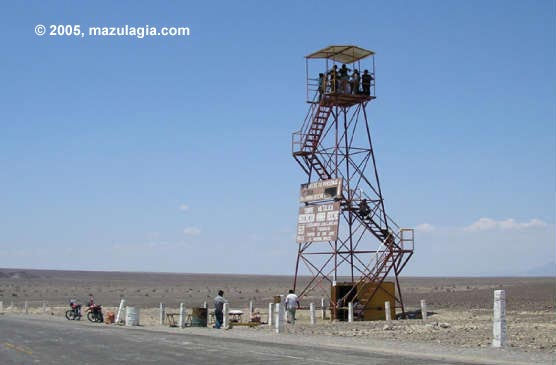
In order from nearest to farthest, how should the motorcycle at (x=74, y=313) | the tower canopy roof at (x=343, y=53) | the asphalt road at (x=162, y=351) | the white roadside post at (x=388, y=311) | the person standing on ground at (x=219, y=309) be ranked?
1. the asphalt road at (x=162, y=351)
2. the person standing on ground at (x=219, y=309)
3. the white roadside post at (x=388, y=311)
4. the tower canopy roof at (x=343, y=53)
5. the motorcycle at (x=74, y=313)

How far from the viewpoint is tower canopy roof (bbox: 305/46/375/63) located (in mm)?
35019

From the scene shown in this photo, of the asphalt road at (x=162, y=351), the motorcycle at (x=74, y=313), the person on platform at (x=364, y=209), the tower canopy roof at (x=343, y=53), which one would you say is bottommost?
the motorcycle at (x=74, y=313)

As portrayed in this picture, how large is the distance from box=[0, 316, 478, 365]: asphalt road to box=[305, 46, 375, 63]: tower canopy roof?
1664 cm

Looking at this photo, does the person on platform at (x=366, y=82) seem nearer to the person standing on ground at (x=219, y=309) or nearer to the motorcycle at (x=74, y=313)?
the person standing on ground at (x=219, y=309)

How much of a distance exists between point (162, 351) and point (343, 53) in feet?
68.4

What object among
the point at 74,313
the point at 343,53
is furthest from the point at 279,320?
the point at 74,313

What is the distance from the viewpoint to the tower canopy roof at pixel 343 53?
115 ft

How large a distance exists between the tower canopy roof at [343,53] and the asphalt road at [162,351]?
16637 millimetres

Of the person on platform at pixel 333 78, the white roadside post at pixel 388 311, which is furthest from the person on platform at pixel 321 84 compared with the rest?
the white roadside post at pixel 388 311

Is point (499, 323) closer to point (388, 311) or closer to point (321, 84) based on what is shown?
point (388, 311)

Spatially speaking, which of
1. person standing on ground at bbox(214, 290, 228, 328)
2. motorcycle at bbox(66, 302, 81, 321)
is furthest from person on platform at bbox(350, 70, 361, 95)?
motorcycle at bbox(66, 302, 81, 321)

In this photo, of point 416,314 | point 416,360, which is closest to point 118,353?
point 416,360

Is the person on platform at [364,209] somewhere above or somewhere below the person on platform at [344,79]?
below

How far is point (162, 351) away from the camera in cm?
1952
